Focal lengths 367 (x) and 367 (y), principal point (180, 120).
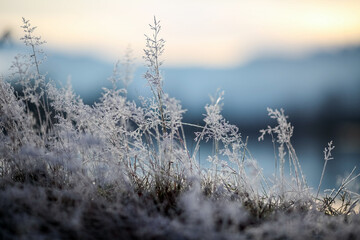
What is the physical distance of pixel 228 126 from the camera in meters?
2.37

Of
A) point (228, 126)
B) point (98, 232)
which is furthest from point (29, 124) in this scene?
point (228, 126)

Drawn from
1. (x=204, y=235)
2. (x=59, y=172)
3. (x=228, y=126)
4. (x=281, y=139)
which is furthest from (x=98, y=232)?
(x=281, y=139)

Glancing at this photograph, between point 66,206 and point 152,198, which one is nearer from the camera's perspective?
point 66,206

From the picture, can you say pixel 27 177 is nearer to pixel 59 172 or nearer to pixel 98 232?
pixel 59 172

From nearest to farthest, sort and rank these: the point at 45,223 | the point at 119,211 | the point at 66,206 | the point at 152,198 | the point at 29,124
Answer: the point at 45,223
the point at 119,211
the point at 66,206
the point at 152,198
the point at 29,124

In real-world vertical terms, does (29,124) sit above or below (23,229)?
above

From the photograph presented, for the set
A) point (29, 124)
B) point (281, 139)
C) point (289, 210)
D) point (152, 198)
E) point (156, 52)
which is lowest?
point (289, 210)

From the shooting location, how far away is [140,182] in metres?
2.40

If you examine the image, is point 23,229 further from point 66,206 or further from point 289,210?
point 289,210

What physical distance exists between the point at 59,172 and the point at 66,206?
50 cm

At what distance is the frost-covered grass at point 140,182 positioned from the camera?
1698 mm

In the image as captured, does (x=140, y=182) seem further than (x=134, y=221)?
Yes

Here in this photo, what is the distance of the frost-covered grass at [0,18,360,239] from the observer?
1.70 metres

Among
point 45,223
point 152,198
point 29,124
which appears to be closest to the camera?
point 45,223
